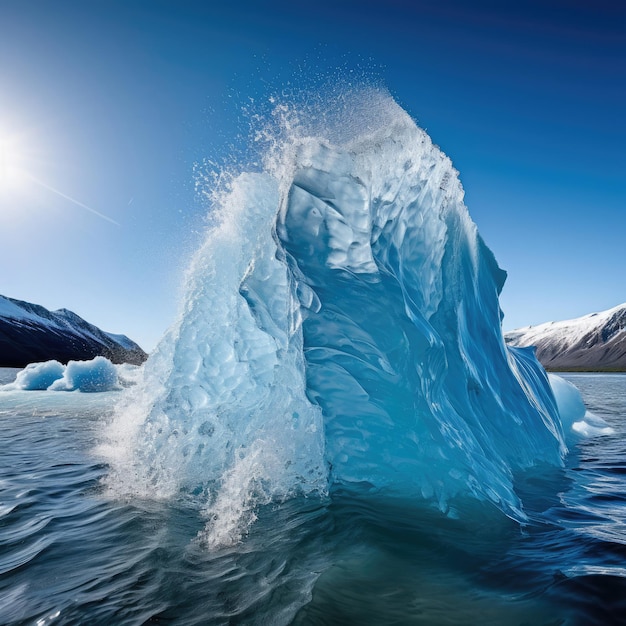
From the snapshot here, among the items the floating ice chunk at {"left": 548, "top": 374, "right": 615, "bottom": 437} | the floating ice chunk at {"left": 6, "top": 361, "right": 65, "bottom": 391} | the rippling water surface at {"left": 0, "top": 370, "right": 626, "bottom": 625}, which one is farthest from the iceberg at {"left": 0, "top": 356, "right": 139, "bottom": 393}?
the rippling water surface at {"left": 0, "top": 370, "right": 626, "bottom": 625}

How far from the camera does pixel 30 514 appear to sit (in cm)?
534

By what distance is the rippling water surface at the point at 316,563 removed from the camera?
Result: 2.92 meters

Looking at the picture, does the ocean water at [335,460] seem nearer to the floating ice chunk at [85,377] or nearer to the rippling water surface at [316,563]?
the rippling water surface at [316,563]

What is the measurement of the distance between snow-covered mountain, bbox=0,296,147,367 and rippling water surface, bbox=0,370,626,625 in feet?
445

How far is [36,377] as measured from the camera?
31.2 m

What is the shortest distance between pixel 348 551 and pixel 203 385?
521 cm

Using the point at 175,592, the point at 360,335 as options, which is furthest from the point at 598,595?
the point at 360,335

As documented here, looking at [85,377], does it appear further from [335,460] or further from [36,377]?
[335,460]

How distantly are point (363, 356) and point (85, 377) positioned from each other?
99.3 ft

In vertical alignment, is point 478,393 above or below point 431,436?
above

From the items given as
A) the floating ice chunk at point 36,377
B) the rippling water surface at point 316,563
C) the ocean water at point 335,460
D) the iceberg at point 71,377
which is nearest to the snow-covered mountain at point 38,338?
the floating ice chunk at point 36,377

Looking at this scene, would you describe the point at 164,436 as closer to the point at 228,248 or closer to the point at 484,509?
the point at 228,248

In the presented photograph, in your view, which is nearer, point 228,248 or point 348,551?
point 348,551

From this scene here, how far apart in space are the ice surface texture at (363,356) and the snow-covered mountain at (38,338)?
135291mm
